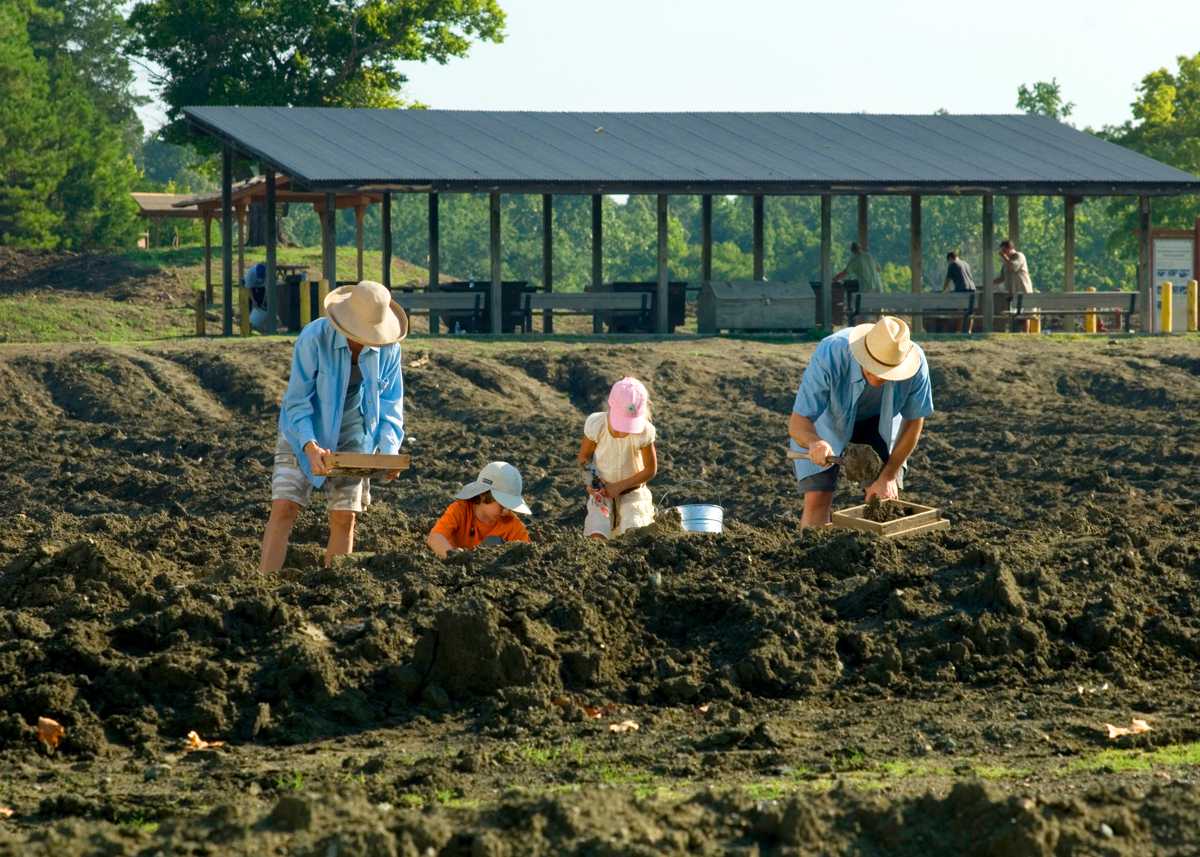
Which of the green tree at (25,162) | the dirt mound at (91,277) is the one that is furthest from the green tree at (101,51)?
the dirt mound at (91,277)

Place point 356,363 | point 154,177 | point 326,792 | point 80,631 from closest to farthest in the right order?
point 326,792, point 80,631, point 356,363, point 154,177

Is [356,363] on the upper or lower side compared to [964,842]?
upper

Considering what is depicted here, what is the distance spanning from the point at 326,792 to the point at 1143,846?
95.7 inches

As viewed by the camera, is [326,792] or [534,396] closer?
[326,792]

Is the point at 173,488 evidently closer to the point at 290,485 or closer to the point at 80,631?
the point at 290,485

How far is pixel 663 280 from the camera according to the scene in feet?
92.7

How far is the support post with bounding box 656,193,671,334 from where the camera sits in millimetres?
28062

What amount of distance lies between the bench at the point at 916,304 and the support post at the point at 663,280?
8.57 ft

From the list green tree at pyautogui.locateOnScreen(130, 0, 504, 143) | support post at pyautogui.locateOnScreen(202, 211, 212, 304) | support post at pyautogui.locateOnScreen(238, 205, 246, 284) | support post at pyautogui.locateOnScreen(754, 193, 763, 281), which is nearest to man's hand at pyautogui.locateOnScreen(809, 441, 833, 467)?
support post at pyautogui.locateOnScreen(754, 193, 763, 281)

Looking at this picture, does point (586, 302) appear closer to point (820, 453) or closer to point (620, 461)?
point (620, 461)

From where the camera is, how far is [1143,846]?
18.6 ft

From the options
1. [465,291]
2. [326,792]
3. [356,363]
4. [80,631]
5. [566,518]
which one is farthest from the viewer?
[465,291]

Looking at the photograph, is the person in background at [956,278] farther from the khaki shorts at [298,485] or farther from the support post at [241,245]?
the khaki shorts at [298,485]

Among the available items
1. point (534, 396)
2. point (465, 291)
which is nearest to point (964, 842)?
point (534, 396)
